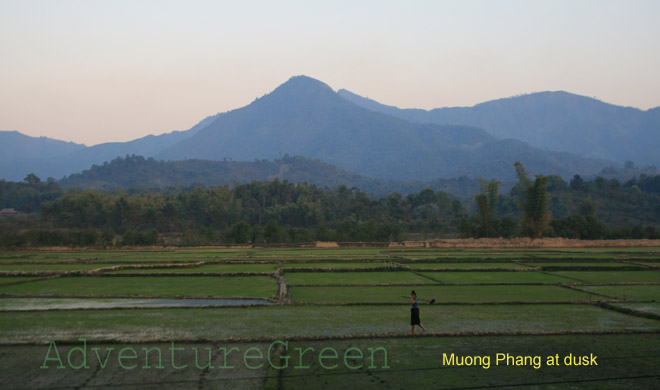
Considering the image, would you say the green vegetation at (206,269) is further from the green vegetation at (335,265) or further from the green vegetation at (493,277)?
the green vegetation at (493,277)

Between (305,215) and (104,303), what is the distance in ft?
219

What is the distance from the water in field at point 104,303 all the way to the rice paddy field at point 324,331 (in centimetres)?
8

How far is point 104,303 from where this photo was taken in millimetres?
19922

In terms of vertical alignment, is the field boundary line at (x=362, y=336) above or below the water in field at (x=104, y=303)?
above

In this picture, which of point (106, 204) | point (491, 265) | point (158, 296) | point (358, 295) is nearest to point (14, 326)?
point (158, 296)

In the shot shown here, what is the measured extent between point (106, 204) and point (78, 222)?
17.1ft

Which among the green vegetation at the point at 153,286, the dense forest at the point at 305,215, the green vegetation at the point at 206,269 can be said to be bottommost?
the green vegetation at the point at 153,286

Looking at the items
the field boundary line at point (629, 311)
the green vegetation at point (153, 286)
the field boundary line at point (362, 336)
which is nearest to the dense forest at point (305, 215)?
the green vegetation at point (153, 286)

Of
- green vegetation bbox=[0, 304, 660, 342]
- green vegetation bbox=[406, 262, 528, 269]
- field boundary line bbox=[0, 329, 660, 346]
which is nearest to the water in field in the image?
green vegetation bbox=[0, 304, 660, 342]

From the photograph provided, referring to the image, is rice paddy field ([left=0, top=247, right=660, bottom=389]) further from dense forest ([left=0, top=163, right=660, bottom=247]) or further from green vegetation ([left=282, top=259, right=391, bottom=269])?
dense forest ([left=0, top=163, right=660, bottom=247])

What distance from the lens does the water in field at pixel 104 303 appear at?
62.5 ft

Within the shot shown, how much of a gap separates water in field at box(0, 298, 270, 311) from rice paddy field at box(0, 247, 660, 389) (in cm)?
8

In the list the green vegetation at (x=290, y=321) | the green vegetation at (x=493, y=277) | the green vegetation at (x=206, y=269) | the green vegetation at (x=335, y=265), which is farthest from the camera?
the green vegetation at (x=335, y=265)

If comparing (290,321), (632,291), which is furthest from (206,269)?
(632,291)
